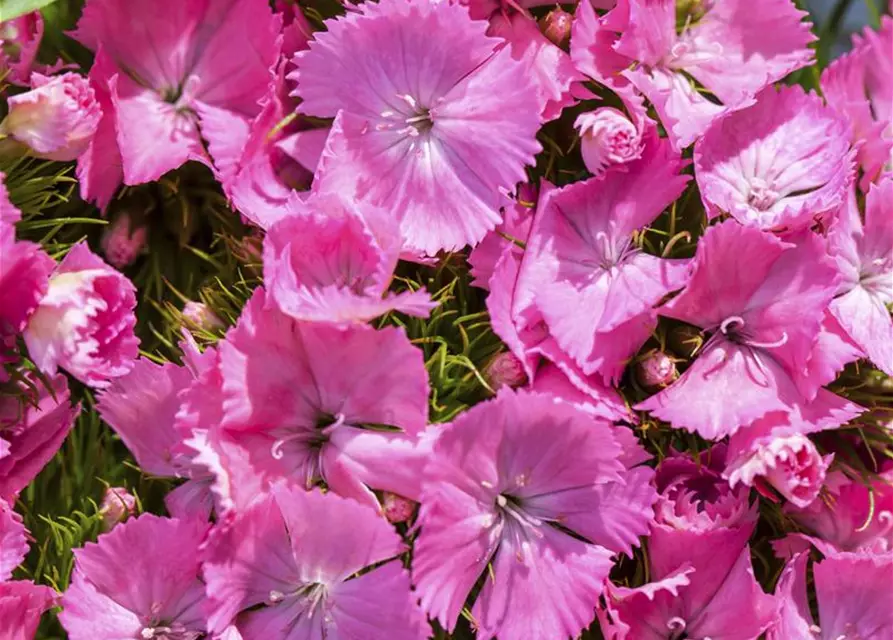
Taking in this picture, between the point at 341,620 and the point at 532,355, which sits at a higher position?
the point at 532,355

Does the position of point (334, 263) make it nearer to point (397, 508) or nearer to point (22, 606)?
point (397, 508)

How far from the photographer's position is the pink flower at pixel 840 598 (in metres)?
0.86

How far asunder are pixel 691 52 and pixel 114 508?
2.20 feet

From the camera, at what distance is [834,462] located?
0.88 metres

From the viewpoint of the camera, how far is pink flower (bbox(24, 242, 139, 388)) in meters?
0.79

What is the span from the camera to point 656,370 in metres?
0.82

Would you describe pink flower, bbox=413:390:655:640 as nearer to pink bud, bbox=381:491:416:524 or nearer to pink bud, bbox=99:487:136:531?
pink bud, bbox=381:491:416:524

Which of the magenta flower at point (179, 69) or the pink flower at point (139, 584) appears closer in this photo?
the pink flower at point (139, 584)

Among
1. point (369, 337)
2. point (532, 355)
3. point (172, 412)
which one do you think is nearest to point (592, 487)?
point (532, 355)

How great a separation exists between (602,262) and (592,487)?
0.20m

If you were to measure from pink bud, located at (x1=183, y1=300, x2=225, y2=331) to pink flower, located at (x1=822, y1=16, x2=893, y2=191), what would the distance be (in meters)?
0.60

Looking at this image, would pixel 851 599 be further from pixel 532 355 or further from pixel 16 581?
pixel 16 581

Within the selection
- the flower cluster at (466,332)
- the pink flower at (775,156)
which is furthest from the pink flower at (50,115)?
the pink flower at (775,156)

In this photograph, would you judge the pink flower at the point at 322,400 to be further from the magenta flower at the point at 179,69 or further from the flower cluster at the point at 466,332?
the magenta flower at the point at 179,69
